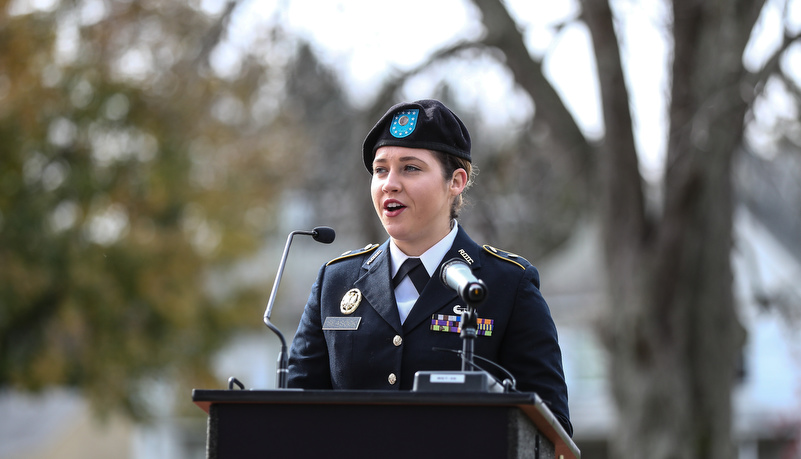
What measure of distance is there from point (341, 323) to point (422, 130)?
0.63 metres

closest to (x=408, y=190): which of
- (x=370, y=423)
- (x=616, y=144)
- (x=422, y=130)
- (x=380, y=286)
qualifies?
(x=422, y=130)

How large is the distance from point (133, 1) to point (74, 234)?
3170mm

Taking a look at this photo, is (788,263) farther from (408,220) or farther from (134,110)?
(408,220)

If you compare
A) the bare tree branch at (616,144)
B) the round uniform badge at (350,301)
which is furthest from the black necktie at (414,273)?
the bare tree branch at (616,144)

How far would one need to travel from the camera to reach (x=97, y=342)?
48.8ft

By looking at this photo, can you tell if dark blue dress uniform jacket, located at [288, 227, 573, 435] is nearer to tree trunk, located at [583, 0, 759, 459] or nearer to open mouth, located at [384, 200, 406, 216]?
open mouth, located at [384, 200, 406, 216]

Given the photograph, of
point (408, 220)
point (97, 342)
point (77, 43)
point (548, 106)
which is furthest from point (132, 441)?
point (408, 220)

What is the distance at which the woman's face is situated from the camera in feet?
10.6

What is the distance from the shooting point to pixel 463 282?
283cm

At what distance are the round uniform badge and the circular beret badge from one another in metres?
0.50

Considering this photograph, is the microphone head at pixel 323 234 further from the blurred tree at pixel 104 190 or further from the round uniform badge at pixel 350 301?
the blurred tree at pixel 104 190

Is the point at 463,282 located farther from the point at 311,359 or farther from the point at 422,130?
the point at 311,359

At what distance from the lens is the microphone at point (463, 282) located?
277cm

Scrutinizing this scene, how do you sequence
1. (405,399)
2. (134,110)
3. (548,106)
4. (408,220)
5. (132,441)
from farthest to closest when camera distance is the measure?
(132,441), (134,110), (548,106), (408,220), (405,399)
